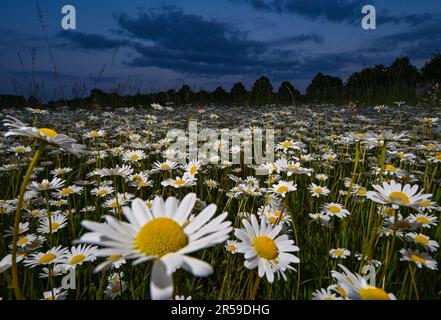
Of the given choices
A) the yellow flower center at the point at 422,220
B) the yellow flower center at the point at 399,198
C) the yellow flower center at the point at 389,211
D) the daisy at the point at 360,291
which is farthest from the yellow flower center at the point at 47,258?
the yellow flower center at the point at 422,220

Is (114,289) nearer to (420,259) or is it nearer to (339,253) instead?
(339,253)

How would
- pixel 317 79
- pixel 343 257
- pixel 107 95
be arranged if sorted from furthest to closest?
pixel 317 79 → pixel 107 95 → pixel 343 257

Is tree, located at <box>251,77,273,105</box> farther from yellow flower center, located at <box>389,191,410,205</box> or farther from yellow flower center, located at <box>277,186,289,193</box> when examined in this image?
yellow flower center, located at <box>389,191,410,205</box>

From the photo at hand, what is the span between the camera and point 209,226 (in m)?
0.79

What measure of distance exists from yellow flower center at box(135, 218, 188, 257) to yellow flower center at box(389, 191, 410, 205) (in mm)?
839

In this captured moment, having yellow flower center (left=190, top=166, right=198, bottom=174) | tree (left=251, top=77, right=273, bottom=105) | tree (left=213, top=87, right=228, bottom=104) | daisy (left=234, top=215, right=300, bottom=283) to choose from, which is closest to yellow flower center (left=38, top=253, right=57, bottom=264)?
daisy (left=234, top=215, right=300, bottom=283)

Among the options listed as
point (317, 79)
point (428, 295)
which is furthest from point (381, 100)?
point (317, 79)

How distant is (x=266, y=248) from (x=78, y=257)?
2.97 ft

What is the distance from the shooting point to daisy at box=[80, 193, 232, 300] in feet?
2.04

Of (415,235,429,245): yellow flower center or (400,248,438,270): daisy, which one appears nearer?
(400,248,438,270): daisy

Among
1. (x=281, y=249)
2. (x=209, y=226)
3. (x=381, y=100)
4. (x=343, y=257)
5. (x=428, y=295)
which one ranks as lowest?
(x=428, y=295)

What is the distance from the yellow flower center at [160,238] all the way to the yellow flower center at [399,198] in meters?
0.84

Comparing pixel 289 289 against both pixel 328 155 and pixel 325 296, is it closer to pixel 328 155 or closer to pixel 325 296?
pixel 325 296
